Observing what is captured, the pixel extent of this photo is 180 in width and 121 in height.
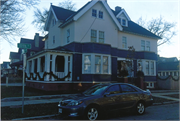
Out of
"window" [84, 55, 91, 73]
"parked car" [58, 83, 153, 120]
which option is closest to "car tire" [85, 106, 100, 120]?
"parked car" [58, 83, 153, 120]

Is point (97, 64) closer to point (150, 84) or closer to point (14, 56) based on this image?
point (150, 84)

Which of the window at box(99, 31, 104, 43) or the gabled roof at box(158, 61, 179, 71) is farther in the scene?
the gabled roof at box(158, 61, 179, 71)

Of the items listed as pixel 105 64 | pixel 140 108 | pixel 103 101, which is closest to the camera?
pixel 103 101

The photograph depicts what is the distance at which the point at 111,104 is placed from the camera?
287 inches

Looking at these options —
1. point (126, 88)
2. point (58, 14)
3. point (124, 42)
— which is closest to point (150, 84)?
point (124, 42)

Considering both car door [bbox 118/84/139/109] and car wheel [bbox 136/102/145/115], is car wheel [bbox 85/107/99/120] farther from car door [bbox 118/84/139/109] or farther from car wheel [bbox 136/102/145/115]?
car wheel [bbox 136/102/145/115]

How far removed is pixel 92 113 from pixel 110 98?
3.49 feet

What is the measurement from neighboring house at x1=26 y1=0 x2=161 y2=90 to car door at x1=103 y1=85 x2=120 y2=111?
9457mm

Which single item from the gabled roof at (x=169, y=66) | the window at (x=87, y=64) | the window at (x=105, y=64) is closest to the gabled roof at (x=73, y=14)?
the window at (x=87, y=64)

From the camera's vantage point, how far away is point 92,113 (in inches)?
266

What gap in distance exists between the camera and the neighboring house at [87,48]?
1717cm

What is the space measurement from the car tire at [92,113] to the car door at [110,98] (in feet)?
1.33

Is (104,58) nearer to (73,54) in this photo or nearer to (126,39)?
(73,54)

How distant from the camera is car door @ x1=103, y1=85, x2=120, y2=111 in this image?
718 centimetres
